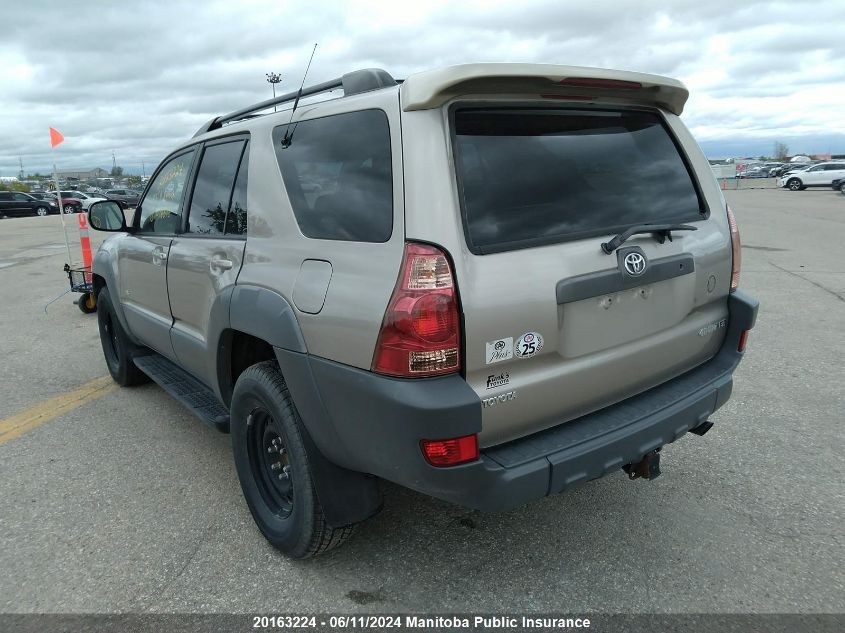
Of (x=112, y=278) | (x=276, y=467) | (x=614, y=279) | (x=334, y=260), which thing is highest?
(x=334, y=260)

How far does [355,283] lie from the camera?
217cm

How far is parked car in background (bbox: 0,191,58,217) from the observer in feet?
122

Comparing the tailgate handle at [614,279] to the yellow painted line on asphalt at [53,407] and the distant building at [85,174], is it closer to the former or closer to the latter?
the yellow painted line on asphalt at [53,407]

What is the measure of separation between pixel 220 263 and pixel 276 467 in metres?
1.01

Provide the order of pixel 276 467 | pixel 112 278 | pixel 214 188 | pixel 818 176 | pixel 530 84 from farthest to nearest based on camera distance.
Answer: pixel 818 176
pixel 112 278
pixel 214 188
pixel 276 467
pixel 530 84

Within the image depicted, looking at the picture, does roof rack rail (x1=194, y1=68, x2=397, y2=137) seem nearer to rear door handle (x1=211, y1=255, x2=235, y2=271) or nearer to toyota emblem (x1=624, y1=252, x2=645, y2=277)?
rear door handle (x1=211, y1=255, x2=235, y2=271)

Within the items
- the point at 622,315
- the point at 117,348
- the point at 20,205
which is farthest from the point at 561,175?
the point at 20,205

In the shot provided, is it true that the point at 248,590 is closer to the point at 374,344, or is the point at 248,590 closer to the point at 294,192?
the point at 374,344

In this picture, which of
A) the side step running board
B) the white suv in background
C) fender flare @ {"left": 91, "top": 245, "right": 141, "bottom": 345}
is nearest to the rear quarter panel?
the side step running board

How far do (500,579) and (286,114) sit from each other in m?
2.21

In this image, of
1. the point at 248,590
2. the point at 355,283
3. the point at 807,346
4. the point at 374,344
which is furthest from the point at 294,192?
the point at 807,346

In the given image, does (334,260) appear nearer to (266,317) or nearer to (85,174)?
(266,317)

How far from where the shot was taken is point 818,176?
121ft

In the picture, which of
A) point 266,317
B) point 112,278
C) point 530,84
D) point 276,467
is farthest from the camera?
point 112,278
